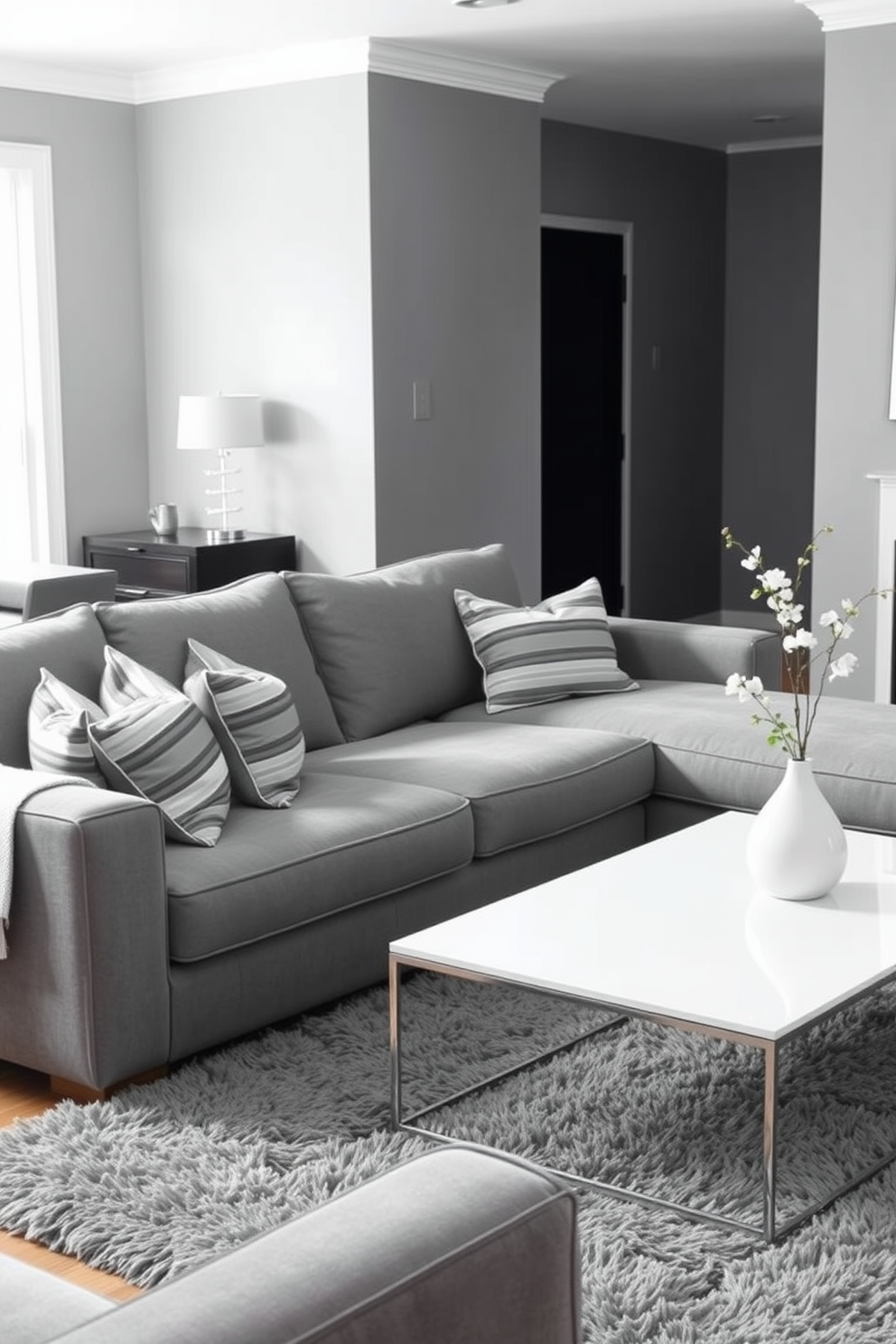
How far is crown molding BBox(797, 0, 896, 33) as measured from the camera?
5.29m

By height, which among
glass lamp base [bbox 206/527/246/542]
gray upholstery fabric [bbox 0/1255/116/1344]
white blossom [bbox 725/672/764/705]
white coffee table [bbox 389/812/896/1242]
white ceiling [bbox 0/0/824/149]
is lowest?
white coffee table [bbox 389/812/896/1242]

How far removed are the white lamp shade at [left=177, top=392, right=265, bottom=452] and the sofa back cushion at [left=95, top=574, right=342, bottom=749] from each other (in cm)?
210

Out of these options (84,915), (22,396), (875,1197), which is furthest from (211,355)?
(875,1197)

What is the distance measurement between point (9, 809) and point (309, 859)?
0.60 meters

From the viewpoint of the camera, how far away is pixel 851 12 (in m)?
5.36

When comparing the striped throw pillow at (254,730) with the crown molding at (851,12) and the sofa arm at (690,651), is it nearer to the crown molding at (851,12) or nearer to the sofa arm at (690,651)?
the sofa arm at (690,651)

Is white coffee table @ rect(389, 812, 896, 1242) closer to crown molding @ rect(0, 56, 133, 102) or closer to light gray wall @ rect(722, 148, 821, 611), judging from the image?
crown molding @ rect(0, 56, 133, 102)

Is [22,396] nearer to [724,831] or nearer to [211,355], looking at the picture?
[211,355]

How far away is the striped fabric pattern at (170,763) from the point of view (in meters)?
3.21

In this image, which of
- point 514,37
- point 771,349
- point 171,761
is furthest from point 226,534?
point 771,349

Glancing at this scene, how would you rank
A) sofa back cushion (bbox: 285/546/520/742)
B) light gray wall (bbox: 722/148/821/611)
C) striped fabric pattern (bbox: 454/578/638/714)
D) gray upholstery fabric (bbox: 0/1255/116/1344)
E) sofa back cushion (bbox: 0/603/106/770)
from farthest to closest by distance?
1. light gray wall (bbox: 722/148/821/611)
2. striped fabric pattern (bbox: 454/578/638/714)
3. sofa back cushion (bbox: 285/546/520/742)
4. sofa back cushion (bbox: 0/603/106/770)
5. gray upholstery fabric (bbox: 0/1255/116/1344)

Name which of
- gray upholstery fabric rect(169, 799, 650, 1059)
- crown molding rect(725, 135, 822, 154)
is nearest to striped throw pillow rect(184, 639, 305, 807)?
gray upholstery fabric rect(169, 799, 650, 1059)

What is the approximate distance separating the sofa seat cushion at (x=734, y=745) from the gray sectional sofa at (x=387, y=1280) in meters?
2.57

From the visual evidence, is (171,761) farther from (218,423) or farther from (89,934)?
(218,423)
